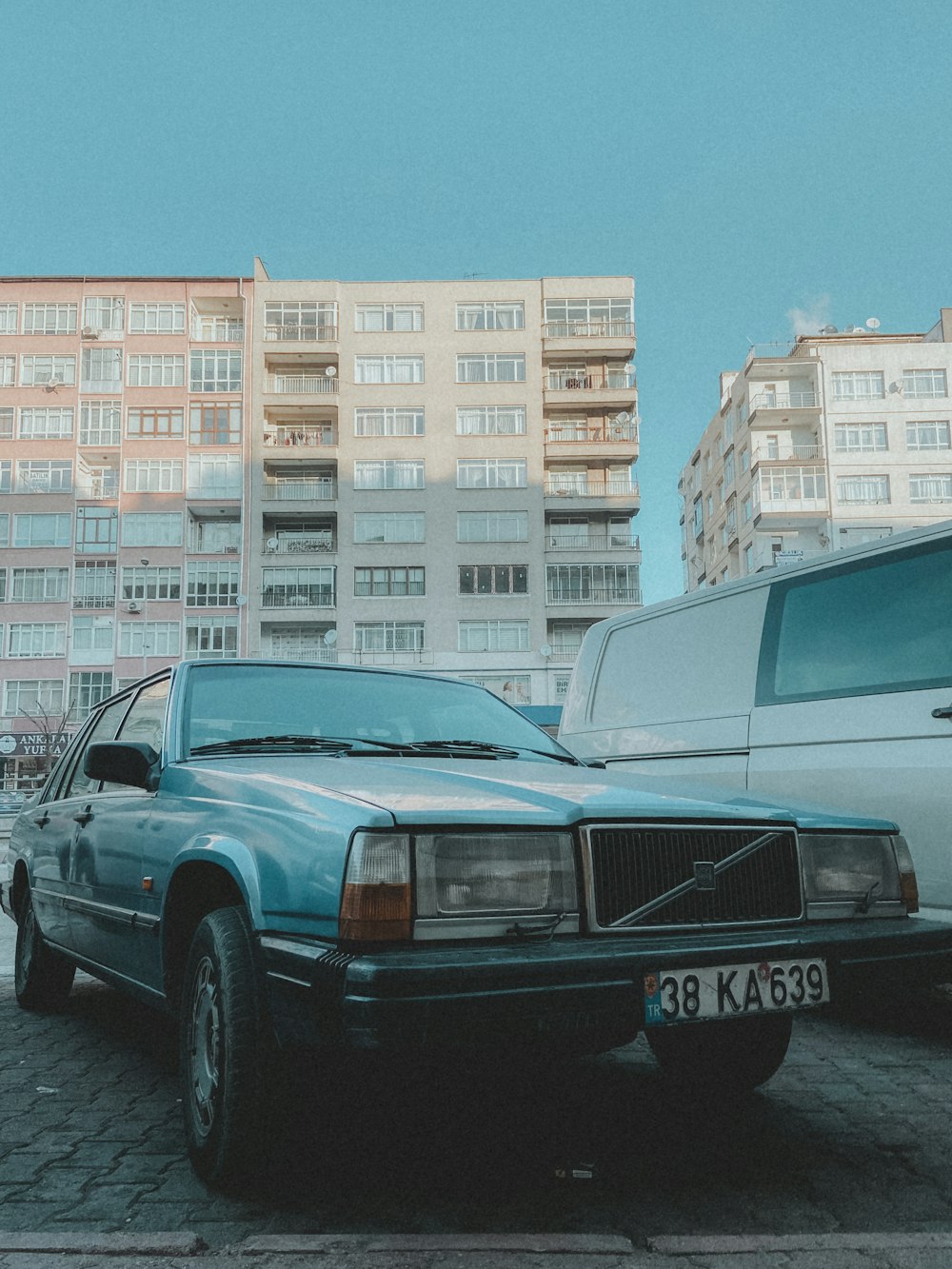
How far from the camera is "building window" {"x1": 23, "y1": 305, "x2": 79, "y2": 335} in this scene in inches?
2144

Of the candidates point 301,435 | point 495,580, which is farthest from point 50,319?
point 495,580

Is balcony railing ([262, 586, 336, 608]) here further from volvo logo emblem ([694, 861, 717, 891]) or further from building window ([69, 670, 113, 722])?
volvo logo emblem ([694, 861, 717, 891])

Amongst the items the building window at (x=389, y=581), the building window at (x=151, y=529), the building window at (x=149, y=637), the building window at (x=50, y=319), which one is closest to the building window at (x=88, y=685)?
the building window at (x=149, y=637)

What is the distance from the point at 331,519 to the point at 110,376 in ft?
41.6

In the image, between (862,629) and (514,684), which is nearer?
(862,629)

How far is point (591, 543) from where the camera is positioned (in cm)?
5194

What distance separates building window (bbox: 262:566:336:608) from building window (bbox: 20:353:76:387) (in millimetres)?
14213

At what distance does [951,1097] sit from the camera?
3.96m

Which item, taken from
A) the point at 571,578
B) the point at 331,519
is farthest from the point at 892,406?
the point at 331,519

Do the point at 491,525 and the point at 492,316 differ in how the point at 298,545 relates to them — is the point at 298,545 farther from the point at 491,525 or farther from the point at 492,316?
the point at 492,316

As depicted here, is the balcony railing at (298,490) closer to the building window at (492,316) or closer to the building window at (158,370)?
the building window at (158,370)

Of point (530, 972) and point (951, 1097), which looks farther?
point (951, 1097)

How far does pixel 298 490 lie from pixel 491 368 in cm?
1089

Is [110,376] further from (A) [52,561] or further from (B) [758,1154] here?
(B) [758,1154]
